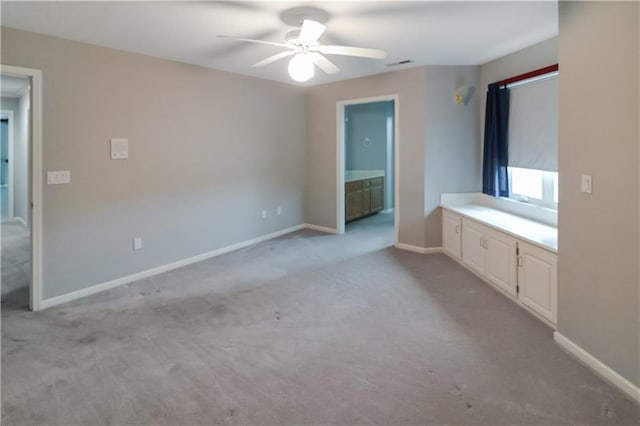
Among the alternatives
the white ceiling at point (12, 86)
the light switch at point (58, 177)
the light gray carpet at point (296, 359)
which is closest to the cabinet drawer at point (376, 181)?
the light gray carpet at point (296, 359)

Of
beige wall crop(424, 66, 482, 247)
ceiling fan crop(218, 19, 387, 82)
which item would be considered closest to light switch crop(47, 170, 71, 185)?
ceiling fan crop(218, 19, 387, 82)

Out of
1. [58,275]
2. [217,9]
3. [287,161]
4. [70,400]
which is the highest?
[217,9]

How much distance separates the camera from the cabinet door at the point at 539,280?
2.94 m

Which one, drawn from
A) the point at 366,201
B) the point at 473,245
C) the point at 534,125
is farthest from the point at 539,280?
the point at 366,201

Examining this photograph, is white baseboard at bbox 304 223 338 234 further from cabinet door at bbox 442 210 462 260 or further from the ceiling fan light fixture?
the ceiling fan light fixture

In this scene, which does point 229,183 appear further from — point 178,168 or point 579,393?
point 579,393

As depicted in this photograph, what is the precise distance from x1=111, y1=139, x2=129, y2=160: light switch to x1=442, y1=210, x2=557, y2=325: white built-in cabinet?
3794mm

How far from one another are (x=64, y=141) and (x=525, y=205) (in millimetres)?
4618

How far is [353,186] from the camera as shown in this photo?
24.4 feet

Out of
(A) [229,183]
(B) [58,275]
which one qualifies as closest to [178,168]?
(A) [229,183]

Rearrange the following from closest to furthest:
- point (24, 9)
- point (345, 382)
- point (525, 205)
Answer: point (345, 382)
point (24, 9)
point (525, 205)

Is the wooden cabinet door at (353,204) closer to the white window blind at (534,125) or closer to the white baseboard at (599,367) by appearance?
the white window blind at (534,125)

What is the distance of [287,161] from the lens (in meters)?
6.33

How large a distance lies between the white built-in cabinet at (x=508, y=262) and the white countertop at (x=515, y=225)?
0.05 m
